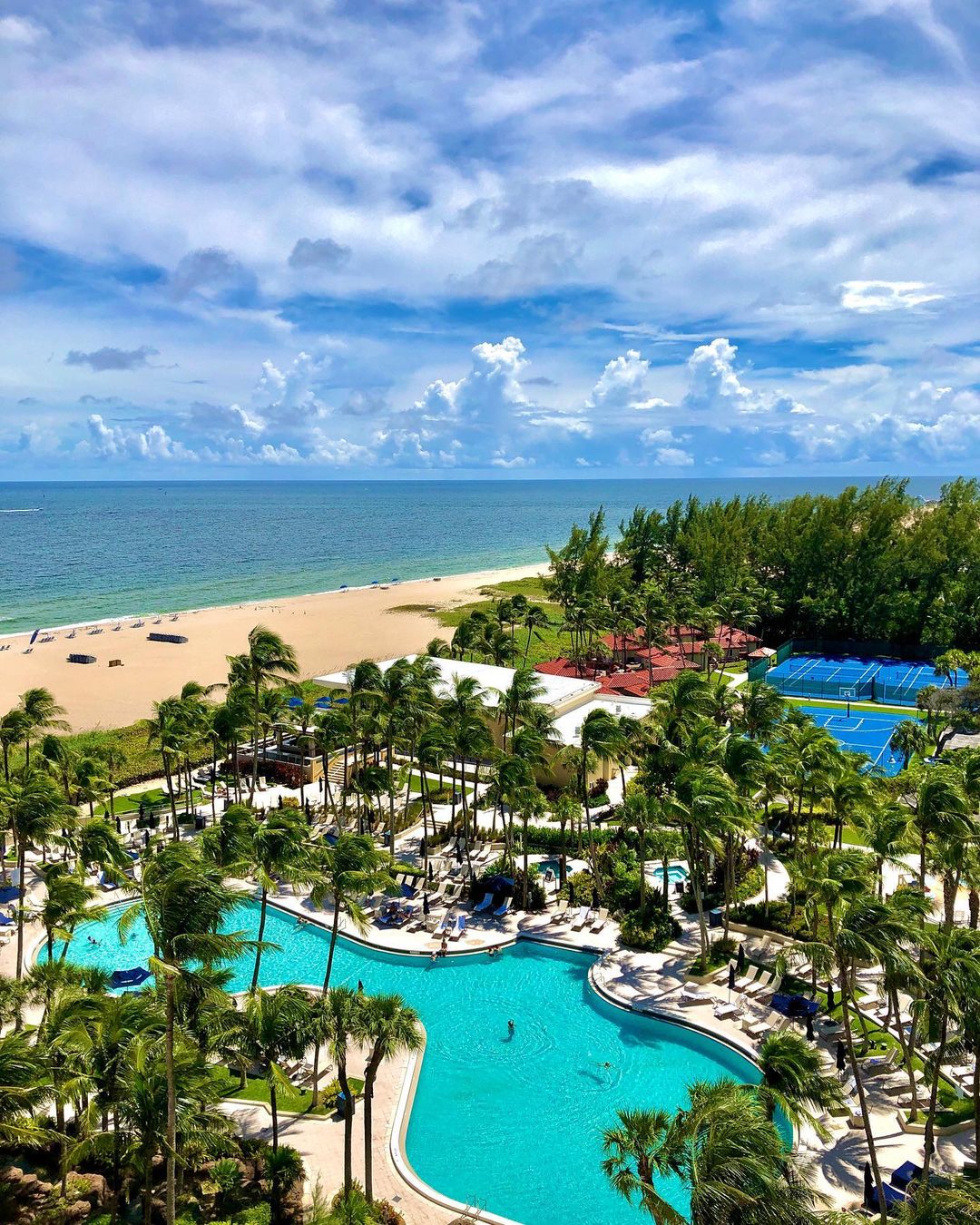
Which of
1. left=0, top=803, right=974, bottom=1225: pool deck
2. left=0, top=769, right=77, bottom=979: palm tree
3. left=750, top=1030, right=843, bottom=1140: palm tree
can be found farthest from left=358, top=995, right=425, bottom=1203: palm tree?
left=0, top=769, right=77, bottom=979: palm tree

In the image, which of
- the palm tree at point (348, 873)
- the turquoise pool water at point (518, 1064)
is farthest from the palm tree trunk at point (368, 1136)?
the palm tree at point (348, 873)

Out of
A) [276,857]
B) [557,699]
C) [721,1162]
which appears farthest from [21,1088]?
[557,699]

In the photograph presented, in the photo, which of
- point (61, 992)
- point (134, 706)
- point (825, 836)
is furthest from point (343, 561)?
point (61, 992)

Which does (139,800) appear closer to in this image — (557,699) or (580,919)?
→ (557,699)

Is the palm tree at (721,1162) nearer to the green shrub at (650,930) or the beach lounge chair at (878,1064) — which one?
the beach lounge chair at (878,1064)

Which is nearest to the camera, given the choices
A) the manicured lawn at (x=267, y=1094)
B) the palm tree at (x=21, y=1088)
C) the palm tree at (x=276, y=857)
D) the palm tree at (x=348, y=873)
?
the palm tree at (x=21, y=1088)

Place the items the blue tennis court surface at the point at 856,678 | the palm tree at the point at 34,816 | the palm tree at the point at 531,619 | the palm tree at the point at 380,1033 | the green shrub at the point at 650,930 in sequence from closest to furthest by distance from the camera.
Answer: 1. the palm tree at the point at 380,1033
2. the palm tree at the point at 34,816
3. the green shrub at the point at 650,930
4. the blue tennis court surface at the point at 856,678
5. the palm tree at the point at 531,619

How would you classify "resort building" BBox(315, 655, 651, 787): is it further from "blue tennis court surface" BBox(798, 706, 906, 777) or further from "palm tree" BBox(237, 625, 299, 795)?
"blue tennis court surface" BBox(798, 706, 906, 777)
